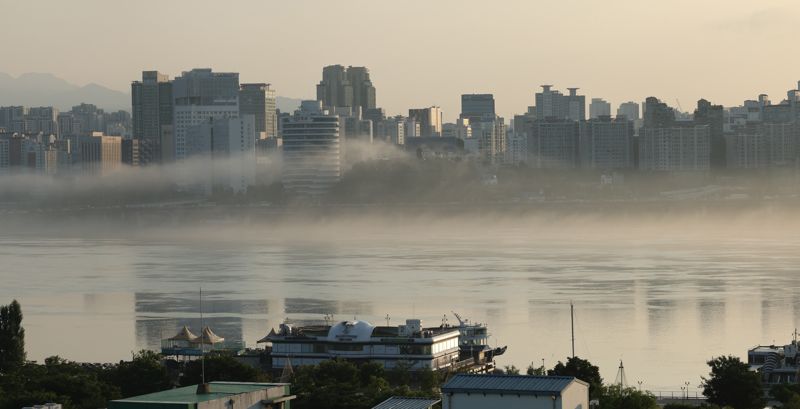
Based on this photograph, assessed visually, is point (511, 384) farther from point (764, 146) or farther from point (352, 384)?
point (764, 146)

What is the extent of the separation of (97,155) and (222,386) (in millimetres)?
56514

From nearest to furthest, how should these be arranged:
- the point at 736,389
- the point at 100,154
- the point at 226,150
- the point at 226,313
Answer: the point at 736,389, the point at 226,313, the point at 226,150, the point at 100,154

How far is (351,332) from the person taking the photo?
11.8 meters

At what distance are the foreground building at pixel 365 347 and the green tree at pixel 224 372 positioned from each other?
3.28ft

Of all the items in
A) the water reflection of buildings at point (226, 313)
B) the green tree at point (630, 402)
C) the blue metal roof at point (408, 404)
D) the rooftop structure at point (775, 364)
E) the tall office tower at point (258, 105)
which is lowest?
the water reflection of buildings at point (226, 313)

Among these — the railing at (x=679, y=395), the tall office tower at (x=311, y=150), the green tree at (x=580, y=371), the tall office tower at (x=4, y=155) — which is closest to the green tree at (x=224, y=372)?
the green tree at (x=580, y=371)

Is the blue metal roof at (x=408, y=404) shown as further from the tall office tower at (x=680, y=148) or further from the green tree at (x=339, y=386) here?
the tall office tower at (x=680, y=148)

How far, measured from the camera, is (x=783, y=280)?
69.4 ft

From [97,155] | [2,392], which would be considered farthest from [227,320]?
[97,155]

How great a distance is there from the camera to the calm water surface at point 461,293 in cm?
1423

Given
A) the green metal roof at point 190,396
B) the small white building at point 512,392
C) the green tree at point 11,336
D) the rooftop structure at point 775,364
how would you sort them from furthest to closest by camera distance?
1. the green tree at point 11,336
2. the rooftop structure at point 775,364
3. the small white building at point 512,392
4. the green metal roof at point 190,396

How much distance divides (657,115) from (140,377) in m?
49.8

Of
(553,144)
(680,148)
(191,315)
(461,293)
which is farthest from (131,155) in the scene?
(191,315)

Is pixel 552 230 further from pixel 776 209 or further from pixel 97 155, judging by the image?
pixel 97 155
